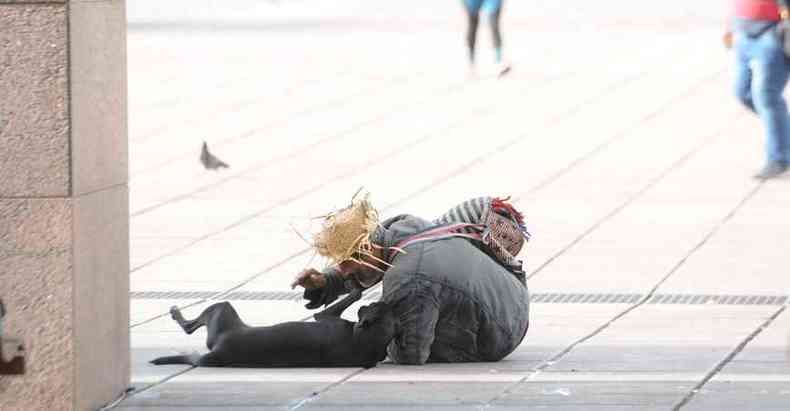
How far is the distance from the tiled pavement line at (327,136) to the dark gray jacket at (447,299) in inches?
184

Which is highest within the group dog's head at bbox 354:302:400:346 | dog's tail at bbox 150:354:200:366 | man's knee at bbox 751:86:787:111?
man's knee at bbox 751:86:787:111

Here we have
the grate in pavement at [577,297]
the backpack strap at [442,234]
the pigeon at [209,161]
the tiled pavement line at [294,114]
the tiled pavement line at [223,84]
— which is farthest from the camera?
the tiled pavement line at [223,84]

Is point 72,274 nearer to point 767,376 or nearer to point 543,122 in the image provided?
point 767,376

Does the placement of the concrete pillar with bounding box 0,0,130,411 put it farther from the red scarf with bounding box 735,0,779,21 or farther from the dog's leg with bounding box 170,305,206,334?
the red scarf with bounding box 735,0,779,21

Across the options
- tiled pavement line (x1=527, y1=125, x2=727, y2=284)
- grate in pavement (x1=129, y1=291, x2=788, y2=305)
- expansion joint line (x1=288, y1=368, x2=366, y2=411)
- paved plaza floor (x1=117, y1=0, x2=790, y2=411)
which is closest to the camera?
expansion joint line (x1=288, y1=368, x2=366, y2=411)

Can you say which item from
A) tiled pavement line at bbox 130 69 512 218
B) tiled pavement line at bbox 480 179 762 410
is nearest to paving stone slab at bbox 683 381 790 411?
tiled pavement line at bbox 480 179 762 410

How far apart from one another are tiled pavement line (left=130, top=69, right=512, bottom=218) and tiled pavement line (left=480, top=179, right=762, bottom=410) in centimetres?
352

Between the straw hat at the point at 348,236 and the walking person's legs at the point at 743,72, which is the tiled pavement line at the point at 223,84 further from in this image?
the straw hat at the point at 348,236

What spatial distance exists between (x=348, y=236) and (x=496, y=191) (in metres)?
5.27

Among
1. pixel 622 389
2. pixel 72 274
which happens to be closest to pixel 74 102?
pixel 72 274

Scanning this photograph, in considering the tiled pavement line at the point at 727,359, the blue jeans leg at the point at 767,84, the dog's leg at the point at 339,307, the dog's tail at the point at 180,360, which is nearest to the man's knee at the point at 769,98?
the blue jeans leg at the point at 767,84

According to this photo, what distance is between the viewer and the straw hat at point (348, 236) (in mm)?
6902

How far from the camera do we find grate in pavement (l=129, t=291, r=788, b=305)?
8.50 m

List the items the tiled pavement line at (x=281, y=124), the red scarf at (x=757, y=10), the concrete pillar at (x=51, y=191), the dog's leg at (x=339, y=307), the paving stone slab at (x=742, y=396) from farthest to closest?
1. the tiled pavement line at (x=281, y=124)
2. the red scarf at (x=757, y=10)
3. the dog's leg at (x=339, y=307)
4. the paving stone slab at (x=742, y=396)
5. the concrete pillar at (x=51, y=191)
